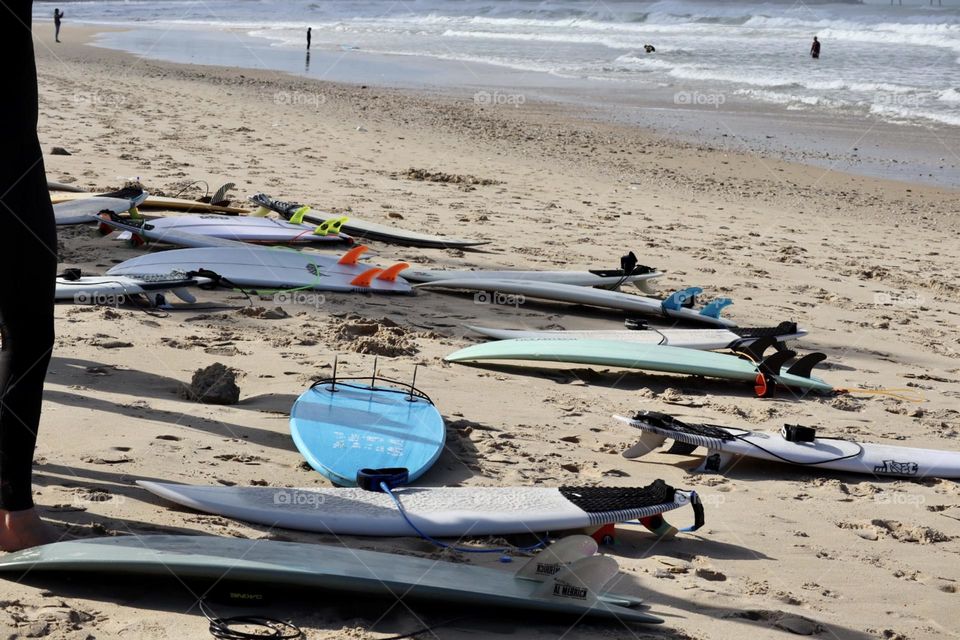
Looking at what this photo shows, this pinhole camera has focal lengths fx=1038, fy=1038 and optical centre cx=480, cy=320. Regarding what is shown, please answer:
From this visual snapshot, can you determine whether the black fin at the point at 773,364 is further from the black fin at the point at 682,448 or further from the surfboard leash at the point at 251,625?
the surfboard leash at the point at 251,625

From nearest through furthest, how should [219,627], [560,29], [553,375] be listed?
[219,627] < [553,375] < [560,29]

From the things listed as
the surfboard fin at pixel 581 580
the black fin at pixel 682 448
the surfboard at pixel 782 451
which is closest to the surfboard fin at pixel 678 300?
the surfboard at pixel 782 451

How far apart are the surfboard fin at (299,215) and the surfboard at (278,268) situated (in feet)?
3.61

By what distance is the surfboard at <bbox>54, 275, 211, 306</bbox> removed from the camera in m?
5.52

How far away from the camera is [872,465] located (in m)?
4.18

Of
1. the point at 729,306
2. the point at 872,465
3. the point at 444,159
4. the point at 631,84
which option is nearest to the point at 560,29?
the point at 631,84

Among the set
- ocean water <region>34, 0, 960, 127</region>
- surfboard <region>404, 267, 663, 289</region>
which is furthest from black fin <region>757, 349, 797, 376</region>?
ocean water <region>34, 0, 960, 127</region>

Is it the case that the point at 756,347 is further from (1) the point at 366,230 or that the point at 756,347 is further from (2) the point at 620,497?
(1) the point at 366,230

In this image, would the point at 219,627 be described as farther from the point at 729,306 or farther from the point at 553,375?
the point at 729,306

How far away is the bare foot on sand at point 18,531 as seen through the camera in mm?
2670

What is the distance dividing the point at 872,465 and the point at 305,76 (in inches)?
819

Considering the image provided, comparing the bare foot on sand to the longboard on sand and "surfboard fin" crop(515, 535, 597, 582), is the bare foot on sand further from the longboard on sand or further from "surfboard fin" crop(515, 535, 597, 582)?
the longboard on sand

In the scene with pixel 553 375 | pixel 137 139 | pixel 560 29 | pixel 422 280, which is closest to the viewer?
pixel 553 375

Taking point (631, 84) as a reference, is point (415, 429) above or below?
below
